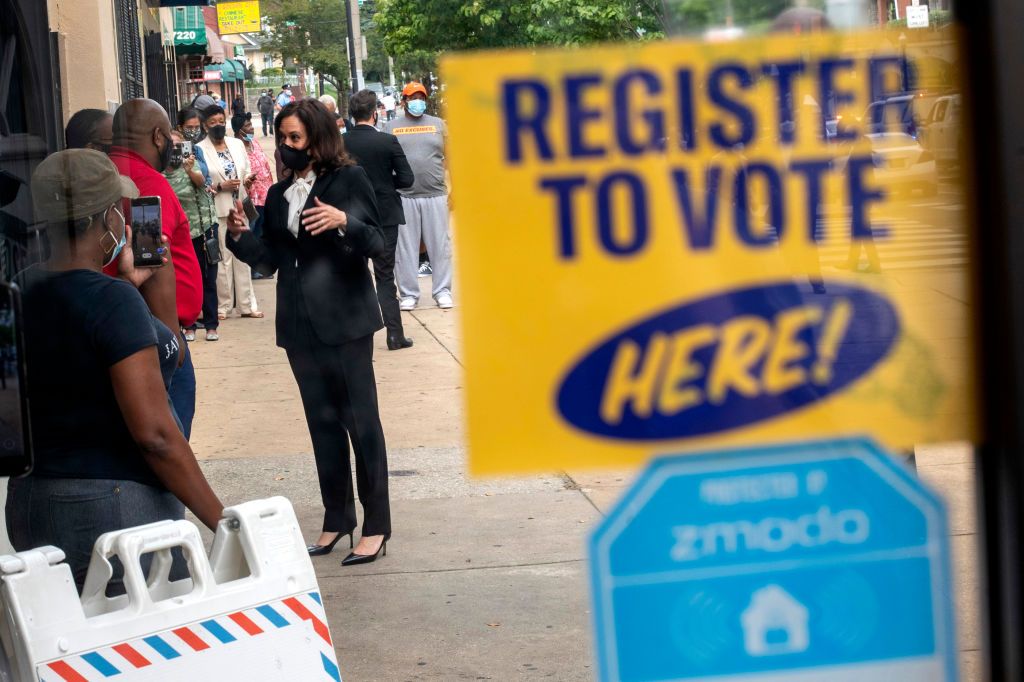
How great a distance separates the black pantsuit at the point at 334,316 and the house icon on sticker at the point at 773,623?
3811 millimetres

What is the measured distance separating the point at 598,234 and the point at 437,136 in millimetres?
8837

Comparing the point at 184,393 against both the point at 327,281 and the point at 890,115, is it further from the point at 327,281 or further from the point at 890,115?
the point at 890,115

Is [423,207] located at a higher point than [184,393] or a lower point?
higher

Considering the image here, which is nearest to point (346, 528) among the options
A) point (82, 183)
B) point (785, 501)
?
point (82, 183)

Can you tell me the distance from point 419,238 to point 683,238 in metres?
9.63

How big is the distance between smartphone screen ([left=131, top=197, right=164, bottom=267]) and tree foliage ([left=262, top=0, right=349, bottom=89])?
1315cm

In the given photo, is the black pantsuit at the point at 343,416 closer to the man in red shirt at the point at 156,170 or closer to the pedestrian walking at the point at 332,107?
the man in red shirt at the point at 156,170

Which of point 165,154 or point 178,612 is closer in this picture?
point 178,612

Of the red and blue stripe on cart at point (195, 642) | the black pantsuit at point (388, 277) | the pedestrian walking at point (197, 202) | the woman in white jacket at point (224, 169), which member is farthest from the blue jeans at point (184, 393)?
the woman in white jacket at point (224, 169)

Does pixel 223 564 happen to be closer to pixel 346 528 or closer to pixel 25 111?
pixel 25 111

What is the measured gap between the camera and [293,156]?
17.4ft

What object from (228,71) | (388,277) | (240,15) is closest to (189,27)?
(240,15)

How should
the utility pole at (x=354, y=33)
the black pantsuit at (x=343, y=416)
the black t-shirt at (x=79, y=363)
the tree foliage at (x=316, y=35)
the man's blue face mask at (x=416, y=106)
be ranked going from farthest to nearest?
the tree foliage at (x=316, y=35) < the utility pole at (x=354, y=33) < the man's blue face mask at (x=416, y=106) < the black pantsuit at (x=343, y=416) < the black t-shirt at (x=79, y=363)

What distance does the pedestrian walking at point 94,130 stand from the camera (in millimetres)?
5156
